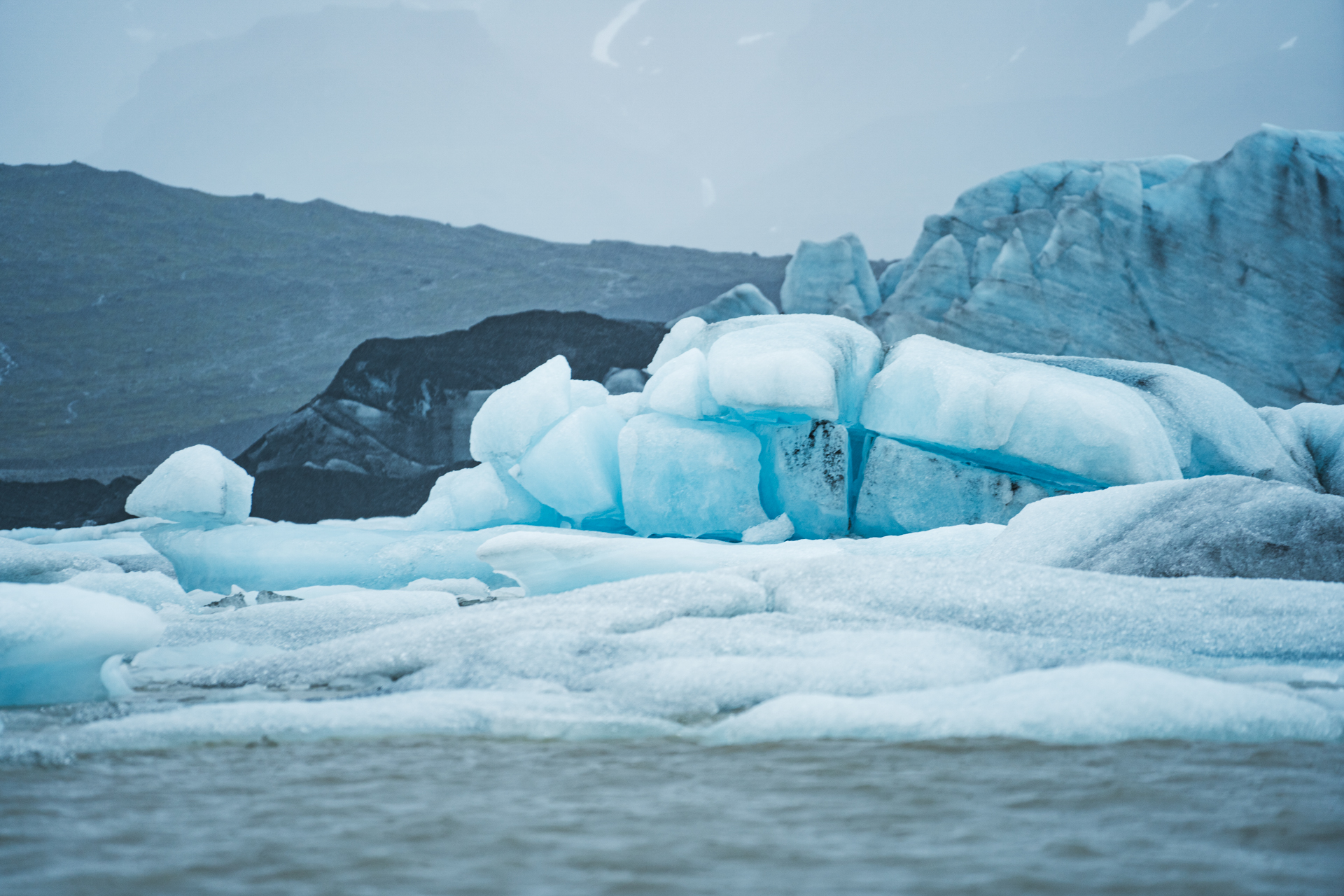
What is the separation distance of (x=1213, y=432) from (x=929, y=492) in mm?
2249

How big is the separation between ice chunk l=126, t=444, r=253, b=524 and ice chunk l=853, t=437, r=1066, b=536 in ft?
18.2

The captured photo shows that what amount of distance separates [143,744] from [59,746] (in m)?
0.17

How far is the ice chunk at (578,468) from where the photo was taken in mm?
7754

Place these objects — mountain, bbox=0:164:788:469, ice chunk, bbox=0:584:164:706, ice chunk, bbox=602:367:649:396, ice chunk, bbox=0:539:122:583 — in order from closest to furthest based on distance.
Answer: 1. ice chunk, bbox=0:584:164:706
2. ice chunk, bbox=0:539:122:583
3. ice chunk, bbox=602:367:649:396
4. mountain, bbox=0:164:788:469

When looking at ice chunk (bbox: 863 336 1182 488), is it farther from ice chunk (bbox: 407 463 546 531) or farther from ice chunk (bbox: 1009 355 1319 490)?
ice chunk (bbox: 407 463 546 531)

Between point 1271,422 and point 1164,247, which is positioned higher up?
point 1164,247

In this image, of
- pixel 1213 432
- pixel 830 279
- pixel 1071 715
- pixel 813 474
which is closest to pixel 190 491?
pixel 813 474

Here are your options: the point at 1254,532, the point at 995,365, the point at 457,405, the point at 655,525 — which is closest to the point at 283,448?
the point at 457,405

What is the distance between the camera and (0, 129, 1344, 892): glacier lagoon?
1.52m

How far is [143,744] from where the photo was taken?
2223 millimetres

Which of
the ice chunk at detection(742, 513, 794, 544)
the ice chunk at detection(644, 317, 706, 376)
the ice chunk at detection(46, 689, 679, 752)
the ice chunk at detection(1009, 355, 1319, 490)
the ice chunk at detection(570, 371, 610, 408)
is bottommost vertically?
the ice chunk at detection(46, 689, 679, 752)

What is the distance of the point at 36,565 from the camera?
579 cm

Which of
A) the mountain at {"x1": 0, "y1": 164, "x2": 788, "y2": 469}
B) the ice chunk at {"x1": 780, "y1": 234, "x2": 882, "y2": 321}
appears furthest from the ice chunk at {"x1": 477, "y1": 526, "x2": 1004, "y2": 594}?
the mountain at {"x1": 0, "y1": 164, "x2": 788, "y2": 469}

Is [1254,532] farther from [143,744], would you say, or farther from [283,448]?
[283,448]
